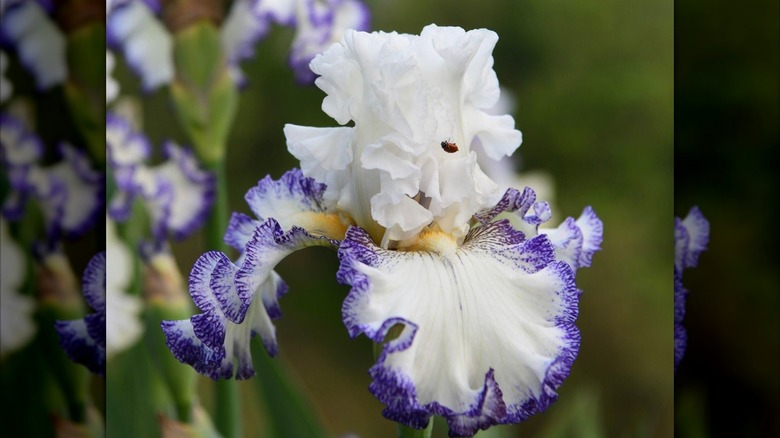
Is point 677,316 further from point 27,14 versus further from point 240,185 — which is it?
point 27,14

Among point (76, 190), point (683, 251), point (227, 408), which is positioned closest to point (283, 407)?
point (227, 408)

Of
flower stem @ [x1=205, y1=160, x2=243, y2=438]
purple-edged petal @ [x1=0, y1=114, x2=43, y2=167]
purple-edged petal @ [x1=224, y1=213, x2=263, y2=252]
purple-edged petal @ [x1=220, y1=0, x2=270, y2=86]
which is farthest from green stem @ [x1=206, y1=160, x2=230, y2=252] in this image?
purple-edged petal @ [x1=224, y1=213, x2=263, y2=252]

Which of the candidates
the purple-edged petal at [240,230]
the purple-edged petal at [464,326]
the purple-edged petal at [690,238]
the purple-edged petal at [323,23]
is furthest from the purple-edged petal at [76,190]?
the purple-edged petal at [690,238]

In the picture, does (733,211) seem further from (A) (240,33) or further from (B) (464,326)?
(A) (240,33)

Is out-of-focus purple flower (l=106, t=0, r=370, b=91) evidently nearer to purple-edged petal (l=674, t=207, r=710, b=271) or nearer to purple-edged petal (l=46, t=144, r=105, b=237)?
purple-edged petal (l=46, t=144, r=105, b=237)

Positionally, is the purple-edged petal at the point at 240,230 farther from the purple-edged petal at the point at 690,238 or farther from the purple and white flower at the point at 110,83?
the purple-edged petal at the point at 690,238

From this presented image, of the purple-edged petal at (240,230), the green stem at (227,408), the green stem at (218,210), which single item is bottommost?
the green stem at (227,408)

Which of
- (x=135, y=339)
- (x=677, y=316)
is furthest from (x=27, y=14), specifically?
(x=677, y=316)
